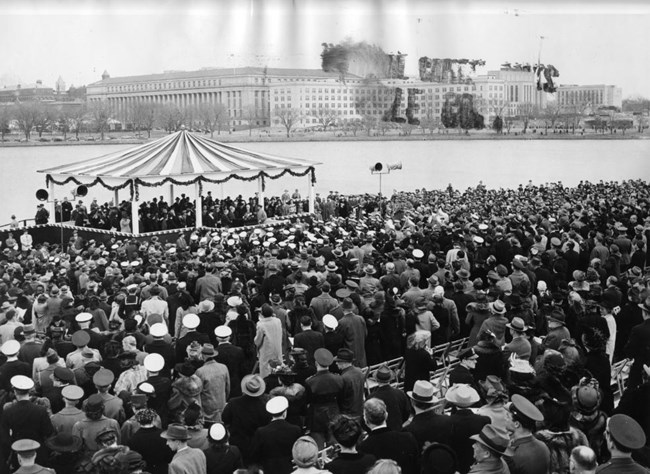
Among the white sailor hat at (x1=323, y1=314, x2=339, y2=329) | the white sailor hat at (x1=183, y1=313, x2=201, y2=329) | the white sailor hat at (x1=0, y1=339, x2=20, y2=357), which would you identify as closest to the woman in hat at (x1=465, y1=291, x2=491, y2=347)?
the white sailor hat at (x1=323, y1=314, x2=339, y2=329)

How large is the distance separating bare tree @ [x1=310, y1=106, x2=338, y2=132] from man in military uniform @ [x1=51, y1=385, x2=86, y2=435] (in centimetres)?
7547

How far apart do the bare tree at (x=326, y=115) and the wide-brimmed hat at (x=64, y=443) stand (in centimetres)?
7605

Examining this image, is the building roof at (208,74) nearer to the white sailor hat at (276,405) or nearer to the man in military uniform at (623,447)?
the white sailor hat at (276,405)

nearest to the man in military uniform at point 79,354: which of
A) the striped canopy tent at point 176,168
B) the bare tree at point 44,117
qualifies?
the striped canopy tent at point 176,168

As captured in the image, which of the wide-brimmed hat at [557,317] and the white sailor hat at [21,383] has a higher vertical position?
the wide-brimmed hat at [557,317]

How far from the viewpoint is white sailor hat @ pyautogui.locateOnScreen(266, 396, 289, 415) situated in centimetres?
409

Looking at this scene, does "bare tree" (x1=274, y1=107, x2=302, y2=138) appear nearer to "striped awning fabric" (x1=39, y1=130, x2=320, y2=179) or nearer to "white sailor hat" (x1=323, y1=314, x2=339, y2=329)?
"striped awning fabric" (x1=39, y1=130, x2=320, y2=179)

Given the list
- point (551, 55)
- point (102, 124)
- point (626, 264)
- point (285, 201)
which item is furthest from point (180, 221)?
point (551, 55)

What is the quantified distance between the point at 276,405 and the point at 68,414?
1.36 metres

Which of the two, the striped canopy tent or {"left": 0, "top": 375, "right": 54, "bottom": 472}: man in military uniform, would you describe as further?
the striped canopy tent

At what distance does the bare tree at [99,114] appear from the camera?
64519mm

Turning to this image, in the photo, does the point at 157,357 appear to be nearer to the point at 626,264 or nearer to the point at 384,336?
the point at 384,336

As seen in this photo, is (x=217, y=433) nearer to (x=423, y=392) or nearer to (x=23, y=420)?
(x=423, y=392)

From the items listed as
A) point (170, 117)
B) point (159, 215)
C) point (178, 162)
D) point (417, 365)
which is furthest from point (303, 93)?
point (417, 365)
